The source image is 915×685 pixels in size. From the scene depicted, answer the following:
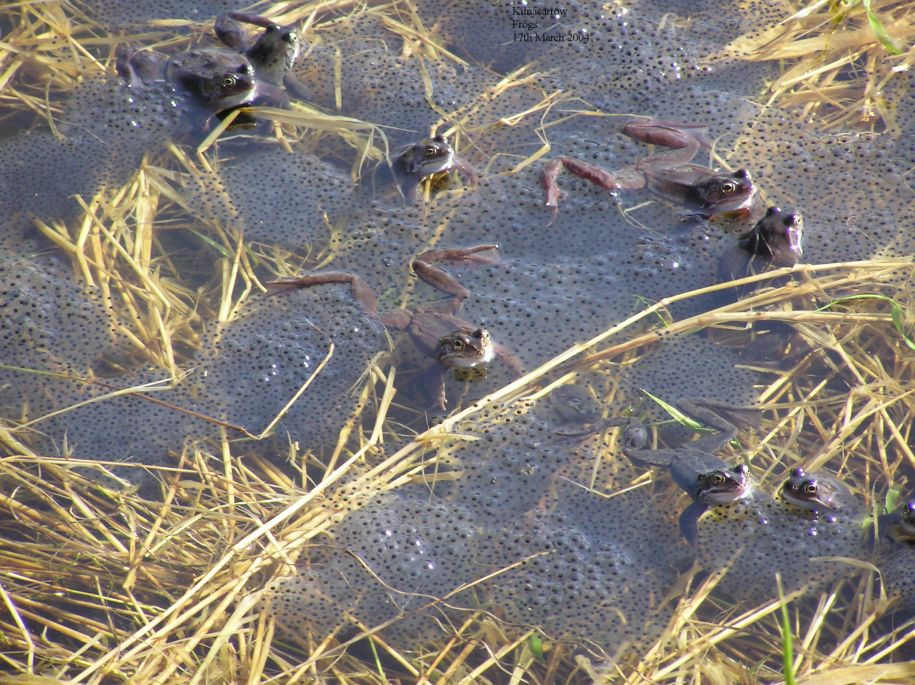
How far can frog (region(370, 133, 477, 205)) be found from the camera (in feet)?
9.29

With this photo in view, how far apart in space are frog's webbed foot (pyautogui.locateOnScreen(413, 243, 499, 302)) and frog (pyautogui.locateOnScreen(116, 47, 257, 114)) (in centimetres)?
102

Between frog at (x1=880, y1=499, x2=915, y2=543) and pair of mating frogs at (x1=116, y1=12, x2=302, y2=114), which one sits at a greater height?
pair of mating frogs at (x1=116, y1=12, x2=302, y2=114)

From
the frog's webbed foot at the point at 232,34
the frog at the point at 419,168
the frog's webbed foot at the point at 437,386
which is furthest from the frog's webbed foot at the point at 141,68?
the frog's webbed foot at the point at 437,386

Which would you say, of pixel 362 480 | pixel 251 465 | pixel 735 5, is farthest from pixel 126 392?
pixel 735 5

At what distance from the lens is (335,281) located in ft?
8.88

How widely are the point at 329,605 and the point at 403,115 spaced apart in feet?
6.13

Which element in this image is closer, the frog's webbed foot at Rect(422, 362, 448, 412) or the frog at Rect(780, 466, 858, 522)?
the frog at Rect(780, 466, 858, 522)

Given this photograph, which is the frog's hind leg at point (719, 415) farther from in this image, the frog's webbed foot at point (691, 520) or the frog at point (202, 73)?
the frog at point (202, 73)

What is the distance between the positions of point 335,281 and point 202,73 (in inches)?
41.4

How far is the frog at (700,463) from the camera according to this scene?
2.27 m

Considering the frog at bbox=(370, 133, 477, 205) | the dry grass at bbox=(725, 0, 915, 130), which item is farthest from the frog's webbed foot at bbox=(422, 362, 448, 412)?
the dry grass at bbox=(725, 0, 915, 130)

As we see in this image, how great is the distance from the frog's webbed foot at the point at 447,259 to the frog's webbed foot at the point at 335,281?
19 cm

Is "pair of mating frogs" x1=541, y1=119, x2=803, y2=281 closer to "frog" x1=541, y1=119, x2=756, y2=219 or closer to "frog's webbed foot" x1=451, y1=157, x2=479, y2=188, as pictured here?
"frog" x1=541, y1=119, x2=756, y2=219

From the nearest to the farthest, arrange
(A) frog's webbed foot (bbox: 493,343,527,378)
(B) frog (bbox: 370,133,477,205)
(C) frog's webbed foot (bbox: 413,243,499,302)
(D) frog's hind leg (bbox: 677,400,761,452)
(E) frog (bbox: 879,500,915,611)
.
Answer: (E) frog (bbox: 879,500,915,611) < (D) frog's hind leg (bbox: 677,400,761,452) < (A) frog's webbed foot (bbox: 493,343,527,378) < (C) frog's webbed foot (bbox: 413,243,499,302) < (B) frog (bbox: 370,133,477,205)
